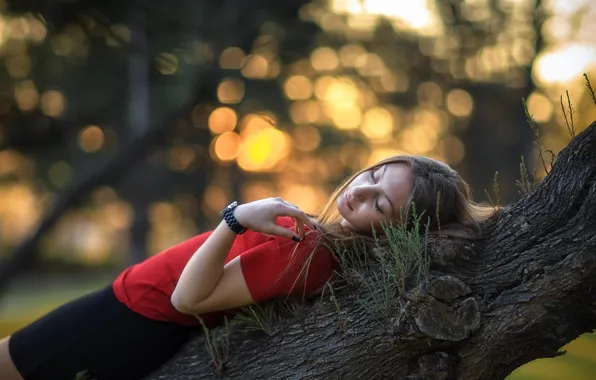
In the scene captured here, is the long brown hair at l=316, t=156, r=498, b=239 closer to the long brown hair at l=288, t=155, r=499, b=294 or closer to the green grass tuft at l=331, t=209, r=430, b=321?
the long brown hair at l=288, t=155, r=499, b=294

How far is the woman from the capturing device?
232 cm

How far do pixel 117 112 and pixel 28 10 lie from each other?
8683 mm

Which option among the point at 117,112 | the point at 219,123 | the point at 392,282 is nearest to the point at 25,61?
the point at 117,112

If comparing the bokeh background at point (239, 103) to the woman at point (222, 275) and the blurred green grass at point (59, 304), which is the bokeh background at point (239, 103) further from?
the woman at point (222, 275)

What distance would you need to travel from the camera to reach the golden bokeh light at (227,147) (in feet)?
67.1

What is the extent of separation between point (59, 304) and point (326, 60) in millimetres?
11131

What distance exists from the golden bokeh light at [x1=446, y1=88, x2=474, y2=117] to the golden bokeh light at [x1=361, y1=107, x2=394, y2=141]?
2285mm

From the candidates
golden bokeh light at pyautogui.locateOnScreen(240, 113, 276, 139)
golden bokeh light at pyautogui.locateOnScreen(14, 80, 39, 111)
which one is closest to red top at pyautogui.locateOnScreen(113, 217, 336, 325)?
golden bokeh light at pyautogui.locateOnScreen(14, 80, 39, 111)

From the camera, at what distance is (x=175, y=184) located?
21.8 m

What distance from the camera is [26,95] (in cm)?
1319

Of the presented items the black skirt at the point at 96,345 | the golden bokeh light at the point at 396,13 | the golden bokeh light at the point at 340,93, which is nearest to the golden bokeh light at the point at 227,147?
the golden bokeh light at the point at 340,93

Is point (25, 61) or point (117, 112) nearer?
point (25, 61)

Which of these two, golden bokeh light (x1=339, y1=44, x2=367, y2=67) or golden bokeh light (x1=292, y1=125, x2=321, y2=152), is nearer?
golden bokeh light (x1=339, y1=44, x2=367, y2=67)

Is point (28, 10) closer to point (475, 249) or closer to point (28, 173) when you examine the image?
point (475, 249)
